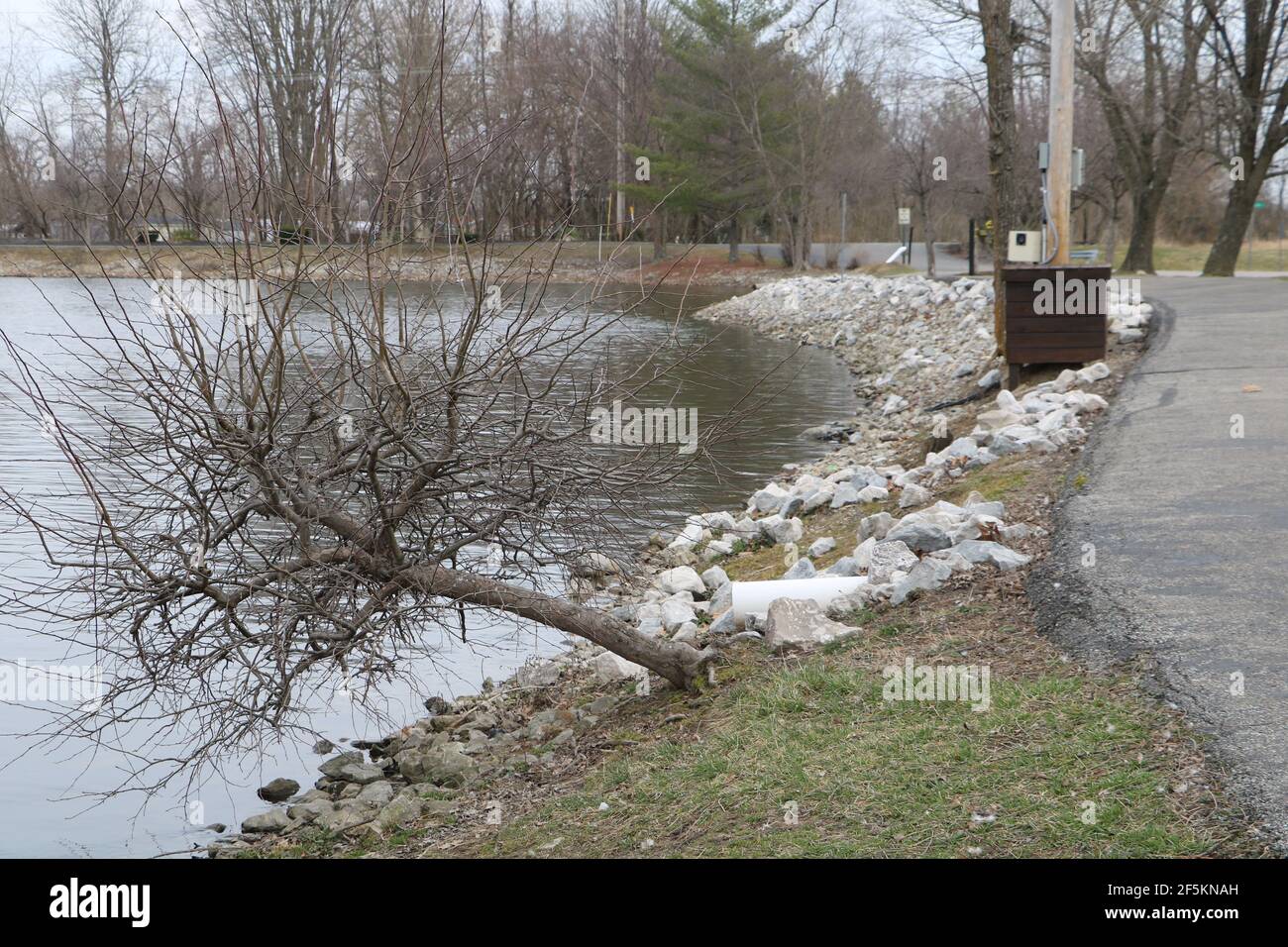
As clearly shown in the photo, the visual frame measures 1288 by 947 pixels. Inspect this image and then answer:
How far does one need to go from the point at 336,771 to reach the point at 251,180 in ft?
10.4

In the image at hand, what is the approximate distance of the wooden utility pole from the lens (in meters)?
12.4

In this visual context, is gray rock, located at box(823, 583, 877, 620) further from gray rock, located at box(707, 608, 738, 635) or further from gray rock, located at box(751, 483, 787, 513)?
gray rock, located at box(751, 483, 787, 513)

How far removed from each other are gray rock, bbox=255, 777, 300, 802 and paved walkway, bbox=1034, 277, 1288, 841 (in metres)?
4.07

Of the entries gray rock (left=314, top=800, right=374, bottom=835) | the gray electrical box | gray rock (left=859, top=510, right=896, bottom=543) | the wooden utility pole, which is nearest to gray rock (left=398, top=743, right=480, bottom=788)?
gray rock (left=314, top=800, right=374, bottom=835)

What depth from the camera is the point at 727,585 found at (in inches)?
295

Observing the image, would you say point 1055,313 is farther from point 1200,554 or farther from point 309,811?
point 309,811

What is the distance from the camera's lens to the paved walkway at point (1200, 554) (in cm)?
438

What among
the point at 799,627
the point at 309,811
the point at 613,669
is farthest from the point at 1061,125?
the point at 309,811

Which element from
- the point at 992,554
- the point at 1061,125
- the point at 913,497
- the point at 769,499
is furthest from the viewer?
the point at 1061,125

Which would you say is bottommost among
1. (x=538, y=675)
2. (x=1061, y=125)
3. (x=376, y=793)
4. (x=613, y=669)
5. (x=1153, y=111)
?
(x=376, y=793)

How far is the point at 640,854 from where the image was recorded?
14.2 ft

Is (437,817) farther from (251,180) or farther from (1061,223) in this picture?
(1061,223)

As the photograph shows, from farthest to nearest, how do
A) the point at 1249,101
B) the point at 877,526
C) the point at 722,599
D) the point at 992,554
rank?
the point at 1249,101 < the point at 877,526 < the point at 722,599 < the point at 992,554

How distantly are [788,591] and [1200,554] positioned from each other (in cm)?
224
